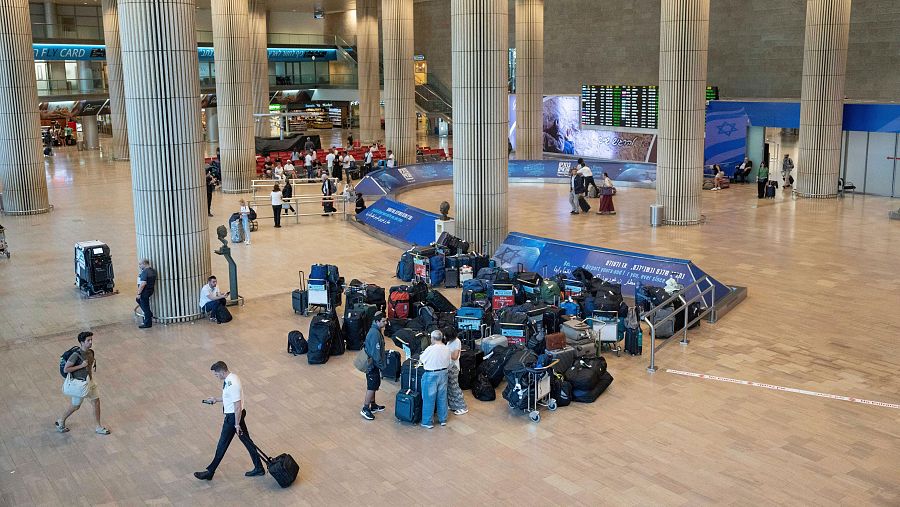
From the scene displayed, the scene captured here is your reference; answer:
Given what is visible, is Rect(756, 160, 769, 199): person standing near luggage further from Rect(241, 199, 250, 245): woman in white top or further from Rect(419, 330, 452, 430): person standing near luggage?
Rect(419, 330, 452, 430): person standing near luggage

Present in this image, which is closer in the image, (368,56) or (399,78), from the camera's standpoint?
(399,78)

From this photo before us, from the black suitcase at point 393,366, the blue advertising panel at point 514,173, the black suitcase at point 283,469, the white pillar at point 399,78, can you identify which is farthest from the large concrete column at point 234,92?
the black suitcase at point 283,469

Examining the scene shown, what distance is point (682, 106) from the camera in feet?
84.5

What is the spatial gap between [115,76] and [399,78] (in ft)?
44.5

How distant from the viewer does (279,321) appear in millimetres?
16391

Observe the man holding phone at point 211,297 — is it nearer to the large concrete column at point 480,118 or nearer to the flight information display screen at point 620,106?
the large concrete column at point 480,118

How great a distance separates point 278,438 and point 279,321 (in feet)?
17.5

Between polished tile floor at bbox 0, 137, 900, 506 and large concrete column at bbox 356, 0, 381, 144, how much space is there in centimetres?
2977

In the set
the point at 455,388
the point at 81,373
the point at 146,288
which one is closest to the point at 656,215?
the point at 146,288

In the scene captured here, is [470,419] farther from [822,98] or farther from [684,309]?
[822,98]

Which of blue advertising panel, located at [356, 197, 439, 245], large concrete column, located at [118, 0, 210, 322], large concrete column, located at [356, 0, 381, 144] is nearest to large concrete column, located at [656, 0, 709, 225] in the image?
blue advertising panel, located at [356, 197, 439, 245]

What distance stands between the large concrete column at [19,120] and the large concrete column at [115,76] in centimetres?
1112

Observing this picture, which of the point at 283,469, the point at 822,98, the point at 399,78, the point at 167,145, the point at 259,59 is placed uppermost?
the point at 259,59

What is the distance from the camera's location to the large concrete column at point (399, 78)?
3941 cm
